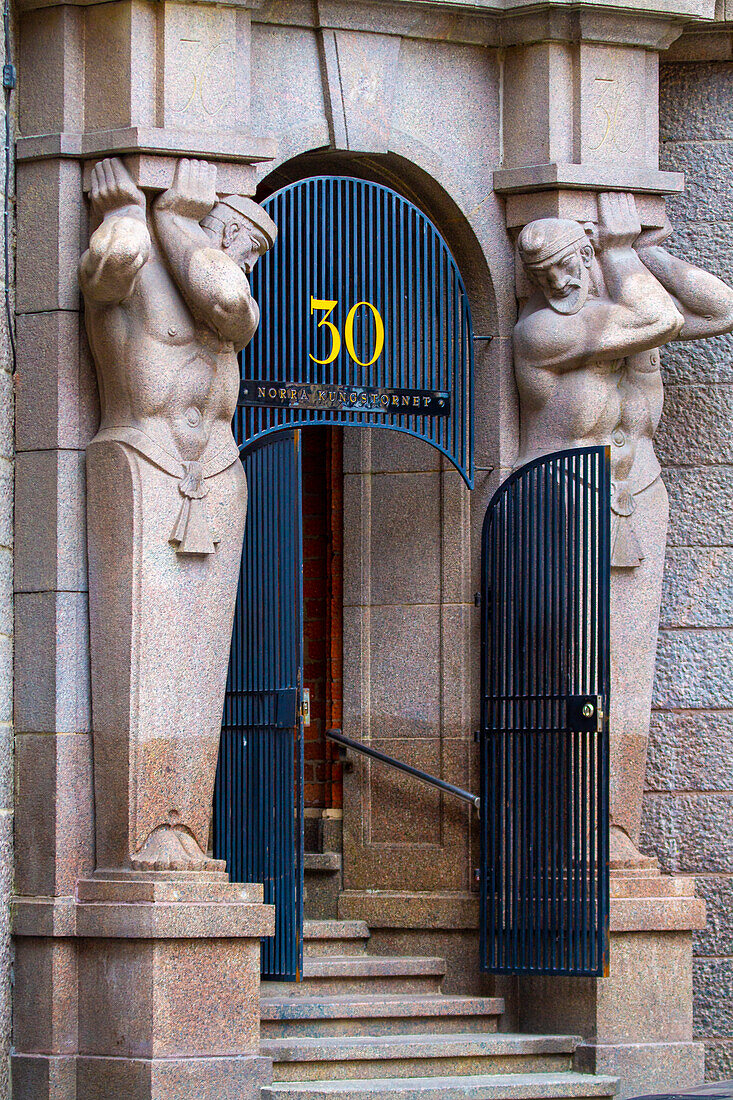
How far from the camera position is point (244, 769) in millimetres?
9055

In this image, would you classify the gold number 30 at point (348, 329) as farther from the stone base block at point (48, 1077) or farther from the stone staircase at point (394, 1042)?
the stone base block at point (48, 1077)

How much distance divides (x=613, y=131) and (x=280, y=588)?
8.27 feet

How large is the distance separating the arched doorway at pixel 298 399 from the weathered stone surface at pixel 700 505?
1066 mm

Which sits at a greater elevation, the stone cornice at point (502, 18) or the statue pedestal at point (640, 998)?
the stone cornice at point (502, 18)

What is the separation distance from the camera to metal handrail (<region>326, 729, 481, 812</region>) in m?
9.49

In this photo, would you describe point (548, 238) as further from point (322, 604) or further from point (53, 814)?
point (53, 814)

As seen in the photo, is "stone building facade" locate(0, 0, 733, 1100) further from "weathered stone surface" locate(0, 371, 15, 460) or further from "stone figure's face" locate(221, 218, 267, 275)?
"stone figure's face" locate(221, 218, 267, 275)

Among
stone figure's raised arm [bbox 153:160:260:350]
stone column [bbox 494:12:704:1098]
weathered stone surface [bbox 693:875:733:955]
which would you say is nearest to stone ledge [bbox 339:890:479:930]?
stone column [bbox 494:12:704:1098]

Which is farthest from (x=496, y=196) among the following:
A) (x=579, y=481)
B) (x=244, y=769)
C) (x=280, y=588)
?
(x=244, y=769)

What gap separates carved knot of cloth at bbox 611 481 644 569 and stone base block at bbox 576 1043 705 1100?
2053mm

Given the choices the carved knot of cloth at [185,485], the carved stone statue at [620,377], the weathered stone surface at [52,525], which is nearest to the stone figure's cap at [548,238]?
the carved stone statue at [620,377]

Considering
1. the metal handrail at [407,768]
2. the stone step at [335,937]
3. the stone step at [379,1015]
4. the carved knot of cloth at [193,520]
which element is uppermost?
the carved knot of cloth at [193,520]

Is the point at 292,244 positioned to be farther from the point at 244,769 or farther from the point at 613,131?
the point at 244,769

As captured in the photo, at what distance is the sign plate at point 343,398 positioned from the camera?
9.11 meters
